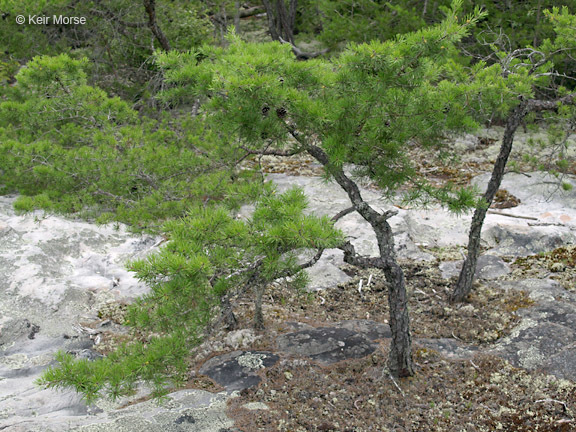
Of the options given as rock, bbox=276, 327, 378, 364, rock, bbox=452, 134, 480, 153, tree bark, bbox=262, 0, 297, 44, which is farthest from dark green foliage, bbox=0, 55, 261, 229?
tree bark, bbox=262, 0, 297, 44

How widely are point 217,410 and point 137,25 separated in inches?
354

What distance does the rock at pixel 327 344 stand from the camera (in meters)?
4.99

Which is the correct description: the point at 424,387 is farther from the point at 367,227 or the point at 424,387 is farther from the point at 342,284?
the point at 367,227

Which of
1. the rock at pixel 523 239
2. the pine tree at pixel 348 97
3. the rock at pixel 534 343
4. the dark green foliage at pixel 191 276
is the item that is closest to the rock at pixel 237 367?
the dark green foliage at pixel 191 276

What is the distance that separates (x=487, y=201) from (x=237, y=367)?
9.84ft

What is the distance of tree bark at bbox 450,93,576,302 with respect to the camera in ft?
17.1

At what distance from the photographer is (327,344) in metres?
5.16

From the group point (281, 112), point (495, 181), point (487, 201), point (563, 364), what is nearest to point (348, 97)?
point (281, 112)

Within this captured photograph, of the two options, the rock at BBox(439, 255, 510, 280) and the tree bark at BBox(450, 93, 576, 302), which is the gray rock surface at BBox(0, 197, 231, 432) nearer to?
the tree bark at BBox(450, 93, 576, 302)

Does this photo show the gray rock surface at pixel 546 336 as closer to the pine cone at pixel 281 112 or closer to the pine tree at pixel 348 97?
the pine tree at pixel 348 97

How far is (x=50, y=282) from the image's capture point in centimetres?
627
